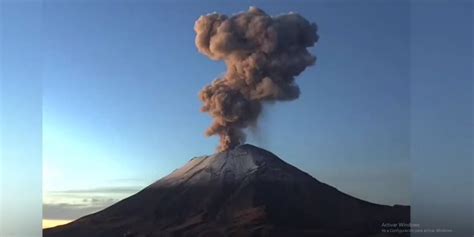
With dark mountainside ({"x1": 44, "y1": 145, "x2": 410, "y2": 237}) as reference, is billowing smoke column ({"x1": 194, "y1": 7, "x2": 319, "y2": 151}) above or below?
above

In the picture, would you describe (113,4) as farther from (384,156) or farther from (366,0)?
(384,156)

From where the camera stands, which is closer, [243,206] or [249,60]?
[243,206]

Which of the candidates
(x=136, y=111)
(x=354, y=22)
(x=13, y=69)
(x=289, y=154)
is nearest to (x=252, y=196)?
(x=289, y=154)

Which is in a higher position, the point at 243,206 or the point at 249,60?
Answer: the point at 249,60

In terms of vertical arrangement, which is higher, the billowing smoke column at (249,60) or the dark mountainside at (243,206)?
the billowing smoke column at (249,60)
